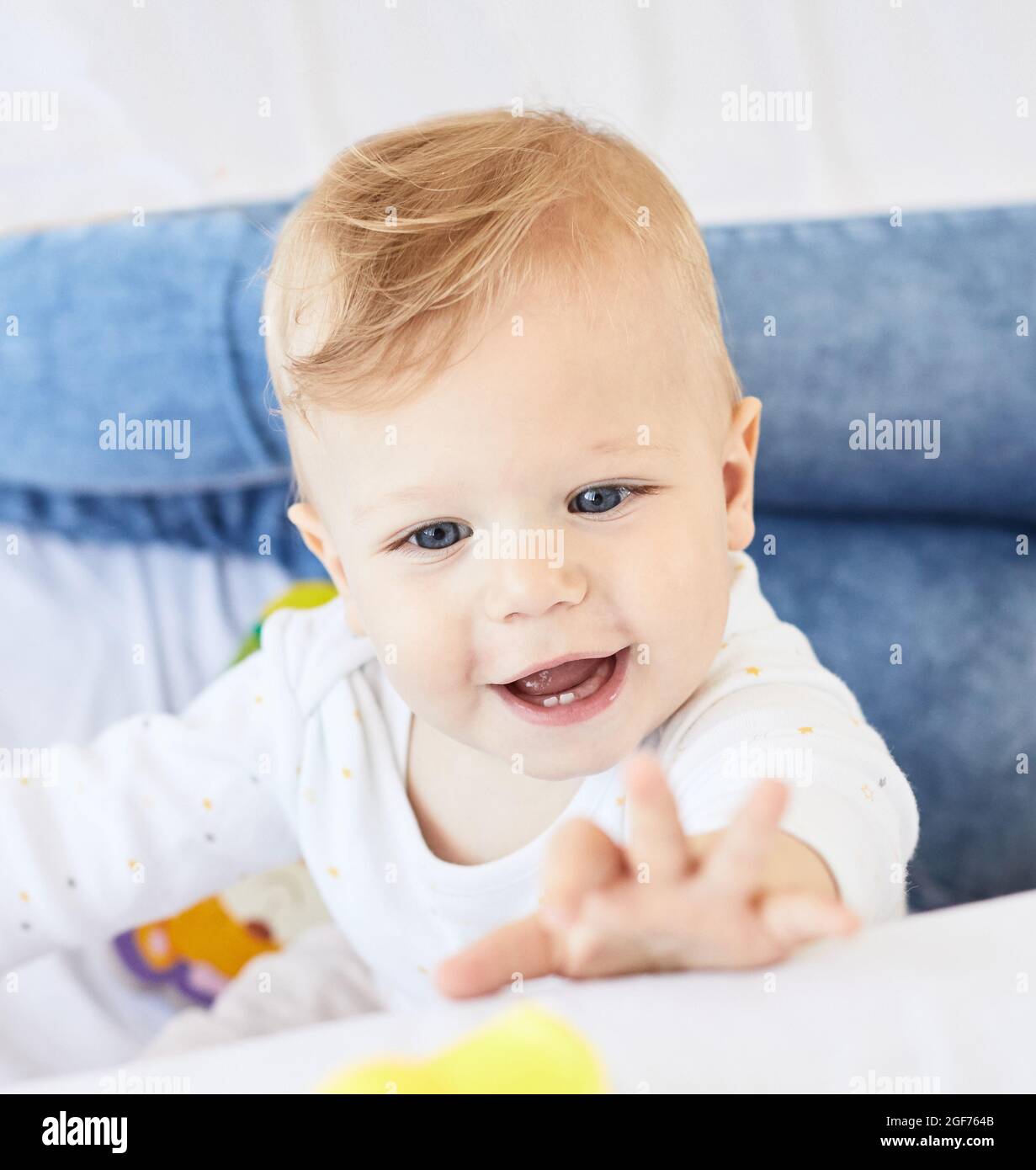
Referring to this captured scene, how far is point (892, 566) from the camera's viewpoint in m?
1.07

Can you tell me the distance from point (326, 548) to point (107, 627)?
54cm

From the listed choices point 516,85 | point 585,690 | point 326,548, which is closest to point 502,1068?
point 585,690

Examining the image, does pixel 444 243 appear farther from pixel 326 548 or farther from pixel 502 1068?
pixel 502 1068

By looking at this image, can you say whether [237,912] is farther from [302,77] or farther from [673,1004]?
[302,77]

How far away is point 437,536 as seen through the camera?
0.62 meters

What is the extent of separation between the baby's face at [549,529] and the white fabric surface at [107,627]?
53cm

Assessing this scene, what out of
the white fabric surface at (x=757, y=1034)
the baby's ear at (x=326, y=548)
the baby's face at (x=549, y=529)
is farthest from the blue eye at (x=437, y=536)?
the white fabric surface at (x=757, y=1034)

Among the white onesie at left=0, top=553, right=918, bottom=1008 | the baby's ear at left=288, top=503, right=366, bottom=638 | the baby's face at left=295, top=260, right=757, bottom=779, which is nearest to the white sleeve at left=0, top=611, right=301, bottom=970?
the white onesie at left=0, top=553, right=918, bottom=1008

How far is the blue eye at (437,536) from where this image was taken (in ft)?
2.00

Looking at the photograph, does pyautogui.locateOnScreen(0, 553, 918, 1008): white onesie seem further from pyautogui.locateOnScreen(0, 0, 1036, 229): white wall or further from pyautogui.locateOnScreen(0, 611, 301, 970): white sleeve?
pyautogui.locateOnScreen(0, 0, 1036, 229): white wall

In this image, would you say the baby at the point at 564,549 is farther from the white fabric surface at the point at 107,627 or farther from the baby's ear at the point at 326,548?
the white fabric surface at the point at 107,627

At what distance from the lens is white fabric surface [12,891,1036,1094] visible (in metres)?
0.43

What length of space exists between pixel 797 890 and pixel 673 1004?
0.09 meters
